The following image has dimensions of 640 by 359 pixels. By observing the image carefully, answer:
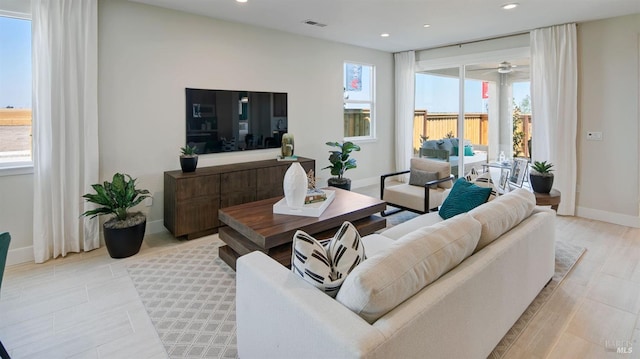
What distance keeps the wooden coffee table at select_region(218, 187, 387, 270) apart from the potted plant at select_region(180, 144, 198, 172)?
1.03 meters

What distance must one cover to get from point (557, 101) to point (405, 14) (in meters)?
2.39

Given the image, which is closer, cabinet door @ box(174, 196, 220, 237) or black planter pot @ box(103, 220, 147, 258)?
black planter pot @ box(103, 220, 147, 258)

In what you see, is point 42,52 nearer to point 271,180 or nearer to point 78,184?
point 78,184

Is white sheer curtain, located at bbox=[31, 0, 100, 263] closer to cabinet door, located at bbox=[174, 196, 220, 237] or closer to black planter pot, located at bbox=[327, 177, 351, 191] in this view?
cabinet door, located at bbox=[174, 196, 220, 237]

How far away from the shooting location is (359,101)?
6453 millimetres

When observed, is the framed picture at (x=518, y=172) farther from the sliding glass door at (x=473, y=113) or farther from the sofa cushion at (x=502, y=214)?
the sofa cushion at (x=502, y=214)

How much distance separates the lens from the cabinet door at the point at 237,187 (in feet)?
13.3

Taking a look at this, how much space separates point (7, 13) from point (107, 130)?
4.11ft

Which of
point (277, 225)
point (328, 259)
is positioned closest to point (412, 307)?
point (328, 259)

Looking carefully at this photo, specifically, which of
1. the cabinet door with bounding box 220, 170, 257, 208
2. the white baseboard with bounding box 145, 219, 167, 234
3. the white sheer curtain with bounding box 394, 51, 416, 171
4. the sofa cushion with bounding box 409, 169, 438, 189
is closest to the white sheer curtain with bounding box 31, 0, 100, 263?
the white baseboard with bounding box 145, 219, 167, 234

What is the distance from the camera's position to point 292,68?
524 cm

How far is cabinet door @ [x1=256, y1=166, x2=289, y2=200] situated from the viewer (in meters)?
4.41

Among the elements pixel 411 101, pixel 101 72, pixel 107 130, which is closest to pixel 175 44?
pixel 101 72

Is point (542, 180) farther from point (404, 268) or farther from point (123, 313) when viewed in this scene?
point (123, 313)
